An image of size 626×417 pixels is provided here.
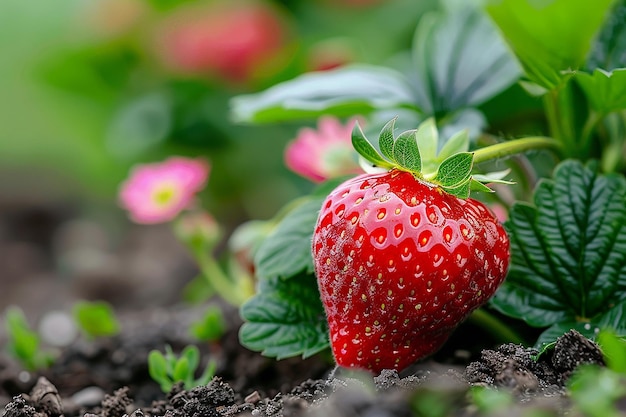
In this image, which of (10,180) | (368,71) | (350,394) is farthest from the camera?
(10,180)

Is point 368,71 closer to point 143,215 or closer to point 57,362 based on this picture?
point 143,215

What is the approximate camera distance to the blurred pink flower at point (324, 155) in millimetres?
1497

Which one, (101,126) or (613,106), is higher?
(101,126)

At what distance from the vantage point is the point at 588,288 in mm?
1130

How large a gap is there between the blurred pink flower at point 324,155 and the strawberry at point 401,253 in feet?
1.49

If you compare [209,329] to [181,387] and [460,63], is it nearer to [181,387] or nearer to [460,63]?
[181,387]

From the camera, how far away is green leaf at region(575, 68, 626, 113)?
108cm

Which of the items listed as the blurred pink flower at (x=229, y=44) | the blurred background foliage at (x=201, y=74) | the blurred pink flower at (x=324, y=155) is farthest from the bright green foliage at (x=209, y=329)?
the blurred pink flower at (x=229, y=44)

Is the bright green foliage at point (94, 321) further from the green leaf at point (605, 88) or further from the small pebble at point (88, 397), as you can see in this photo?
the green leaf at point (605, 88)

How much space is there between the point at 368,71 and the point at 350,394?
2.76 ft

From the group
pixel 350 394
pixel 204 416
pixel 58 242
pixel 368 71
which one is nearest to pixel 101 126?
pixel 58 242

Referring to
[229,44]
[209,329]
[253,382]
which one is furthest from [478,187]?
[229,44]

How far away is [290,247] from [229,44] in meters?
1.85

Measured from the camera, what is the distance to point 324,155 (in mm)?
1520
